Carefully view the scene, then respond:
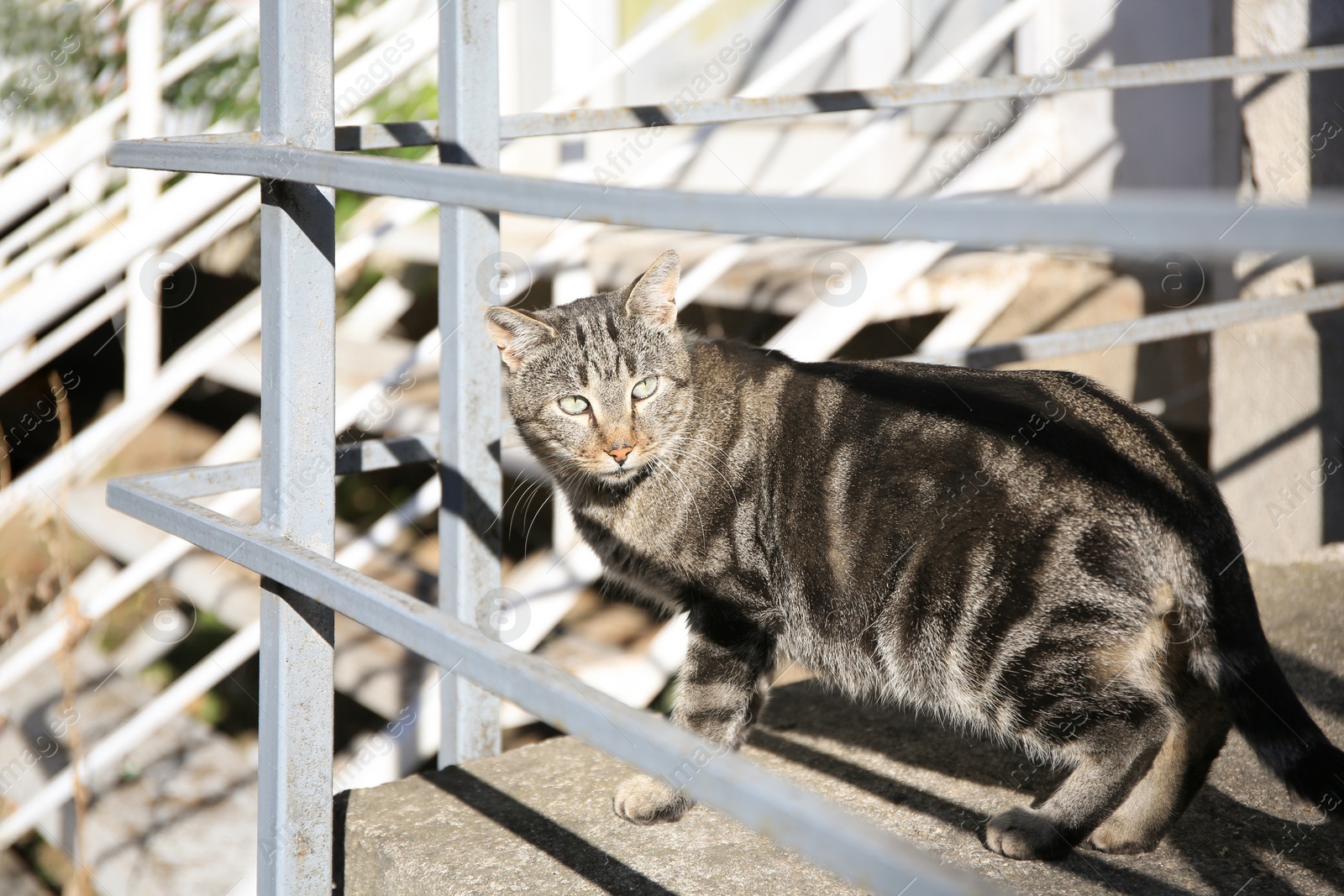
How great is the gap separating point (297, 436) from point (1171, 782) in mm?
1368

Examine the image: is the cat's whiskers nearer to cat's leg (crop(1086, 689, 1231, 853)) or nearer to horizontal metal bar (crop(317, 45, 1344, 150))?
horizontal metal bar (crop(317, 45, 1344, 150))

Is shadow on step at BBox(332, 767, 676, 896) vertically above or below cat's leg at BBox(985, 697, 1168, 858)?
below

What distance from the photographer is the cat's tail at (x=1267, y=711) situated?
61.6 inches

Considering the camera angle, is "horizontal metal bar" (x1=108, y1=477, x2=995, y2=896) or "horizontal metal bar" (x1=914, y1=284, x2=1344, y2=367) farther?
"horizontal metal bar" (x1=914, y1=284, x2=1344, y2=367)

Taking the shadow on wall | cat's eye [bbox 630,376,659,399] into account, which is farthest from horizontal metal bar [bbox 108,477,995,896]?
the shadow on wall

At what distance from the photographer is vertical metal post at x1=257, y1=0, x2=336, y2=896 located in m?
1.39

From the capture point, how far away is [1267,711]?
5.30 feet

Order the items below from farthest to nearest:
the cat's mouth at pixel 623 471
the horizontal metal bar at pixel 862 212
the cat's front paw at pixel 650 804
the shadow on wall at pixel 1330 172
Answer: the shadow on wall at pixel 1330 172 < the cat's mouth at pixel 623 471 < the cat's front paw at pixel 650 804 < the horizontal metal bar at pixel 862 212

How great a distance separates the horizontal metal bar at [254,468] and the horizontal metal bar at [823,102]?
20.4 inches

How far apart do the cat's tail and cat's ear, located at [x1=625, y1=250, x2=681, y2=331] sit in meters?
1.10

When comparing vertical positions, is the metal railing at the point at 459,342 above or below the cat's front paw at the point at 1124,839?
above

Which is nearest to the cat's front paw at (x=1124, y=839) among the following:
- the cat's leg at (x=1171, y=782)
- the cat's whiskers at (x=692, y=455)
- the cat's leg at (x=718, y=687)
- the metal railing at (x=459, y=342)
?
the cat's leg at (x=1171, y=782)

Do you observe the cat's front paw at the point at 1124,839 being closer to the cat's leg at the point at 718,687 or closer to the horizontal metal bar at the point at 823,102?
the cat's leg at the point at 718,687

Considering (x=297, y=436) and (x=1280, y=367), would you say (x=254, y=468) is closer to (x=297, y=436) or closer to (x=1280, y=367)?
(x=297, y=436)
